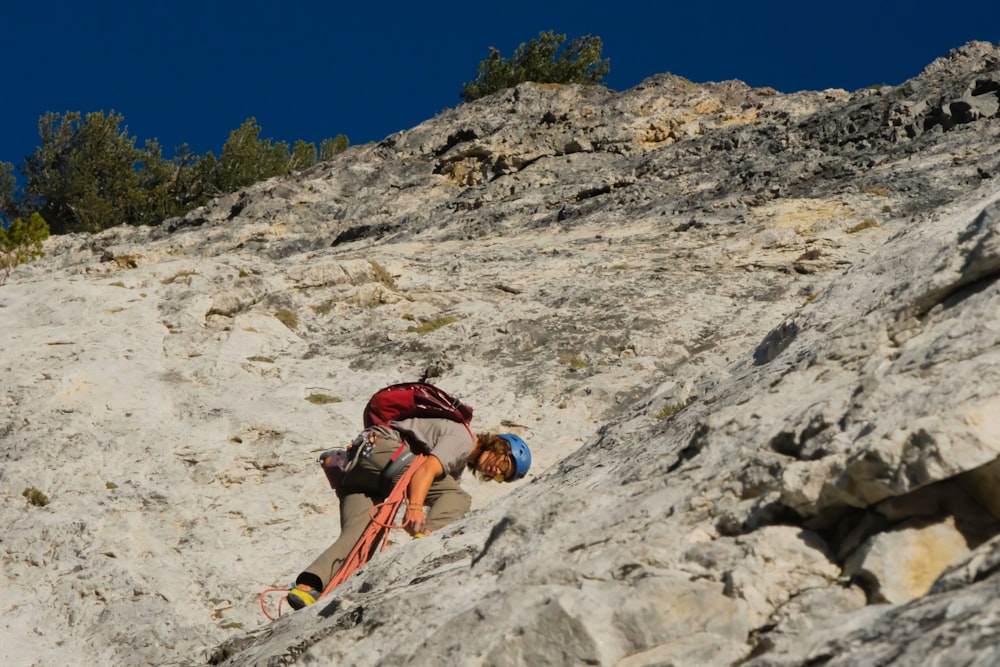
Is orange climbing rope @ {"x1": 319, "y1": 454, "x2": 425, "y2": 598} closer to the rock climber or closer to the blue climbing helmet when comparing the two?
the rock climber

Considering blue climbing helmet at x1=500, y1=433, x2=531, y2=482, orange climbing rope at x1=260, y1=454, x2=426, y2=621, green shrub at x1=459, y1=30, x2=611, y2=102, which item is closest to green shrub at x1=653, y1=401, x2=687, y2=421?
blue climbing helmet at x1=500, y1=433, x2=531, y2=482

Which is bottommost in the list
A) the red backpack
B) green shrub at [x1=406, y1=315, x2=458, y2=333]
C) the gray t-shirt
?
the gray t-shirt

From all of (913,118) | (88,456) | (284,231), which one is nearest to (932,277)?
(88,456)

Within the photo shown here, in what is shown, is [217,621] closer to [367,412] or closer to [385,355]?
[367,412]

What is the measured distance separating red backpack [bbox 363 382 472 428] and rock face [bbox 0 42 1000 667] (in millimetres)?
1214

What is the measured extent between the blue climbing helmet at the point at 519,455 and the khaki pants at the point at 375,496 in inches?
29.2

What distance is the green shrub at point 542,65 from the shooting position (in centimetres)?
4397

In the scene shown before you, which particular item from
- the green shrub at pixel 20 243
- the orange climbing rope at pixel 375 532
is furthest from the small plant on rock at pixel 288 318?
the green shrub at pixel 20 243

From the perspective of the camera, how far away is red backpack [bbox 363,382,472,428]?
33.7ft

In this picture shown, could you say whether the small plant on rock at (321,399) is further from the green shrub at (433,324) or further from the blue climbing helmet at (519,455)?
the blue climbing helmet at (519,455)

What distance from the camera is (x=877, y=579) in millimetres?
4559

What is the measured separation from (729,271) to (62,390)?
9.75 m

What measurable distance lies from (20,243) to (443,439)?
18.3 m

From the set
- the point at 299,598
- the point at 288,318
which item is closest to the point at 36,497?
the point at 299,598
